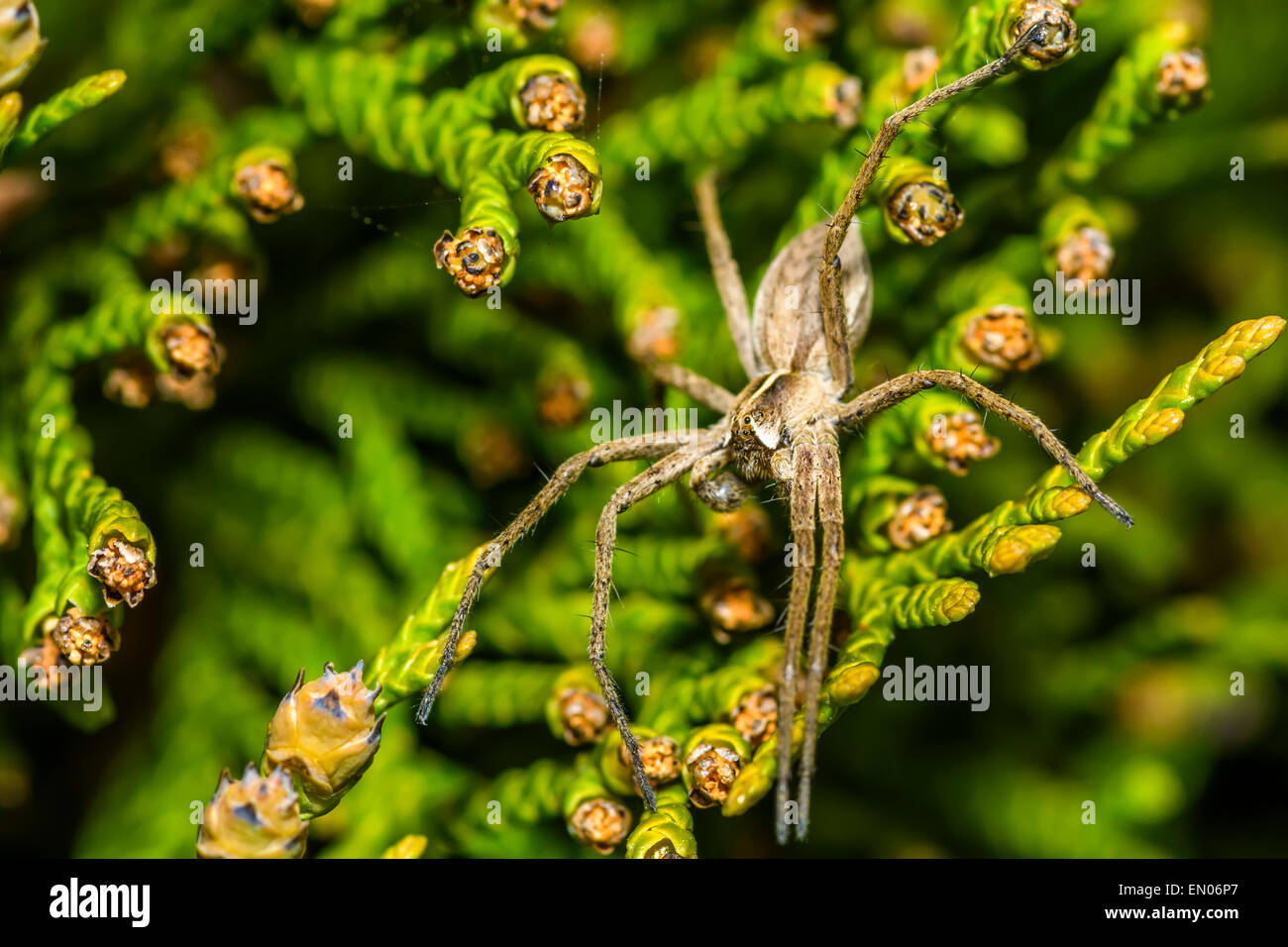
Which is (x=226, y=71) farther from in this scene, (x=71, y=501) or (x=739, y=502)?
(x=739, y=502)

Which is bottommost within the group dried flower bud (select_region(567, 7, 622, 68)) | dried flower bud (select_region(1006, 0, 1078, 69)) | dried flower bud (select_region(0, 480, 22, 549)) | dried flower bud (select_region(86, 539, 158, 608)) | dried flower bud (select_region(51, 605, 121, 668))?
dried flower bud (select_region(51, 605, 121, 668))

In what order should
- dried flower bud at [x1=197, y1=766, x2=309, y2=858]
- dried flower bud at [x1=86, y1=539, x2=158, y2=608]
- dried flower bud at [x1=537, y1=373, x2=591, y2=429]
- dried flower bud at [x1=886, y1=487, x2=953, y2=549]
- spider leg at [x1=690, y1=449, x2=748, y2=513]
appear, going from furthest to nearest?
dried flower bud at [x1=537, y1=373, x2=591, y2=429] → spider leg at [x1=690, y1=449, x2=748, y2=513] → dried flower bud at [x1=886, y1=487, x2=953, y2=549] → dried flower bud at [x1=86, y1=539, x2=158, y2=608] → dried flower bud at [x1=197, y1=766, x2=309, y2=858]

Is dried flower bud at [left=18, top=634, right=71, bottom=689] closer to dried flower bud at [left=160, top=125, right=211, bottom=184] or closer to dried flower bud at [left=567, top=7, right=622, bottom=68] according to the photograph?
dried flower bud at [left=160, top=125, right=211, bottom=184]

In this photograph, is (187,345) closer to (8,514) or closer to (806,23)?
(8,514)

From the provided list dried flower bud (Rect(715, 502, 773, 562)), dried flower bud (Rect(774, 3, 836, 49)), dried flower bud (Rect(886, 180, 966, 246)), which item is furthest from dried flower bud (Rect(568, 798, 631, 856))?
dried flower bud (Rect(774, 3, 836, 49))

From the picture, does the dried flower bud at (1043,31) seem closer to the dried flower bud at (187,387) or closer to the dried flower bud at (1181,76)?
the dried flower bud at (1181,76)

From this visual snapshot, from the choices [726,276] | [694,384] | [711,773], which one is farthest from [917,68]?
[711,773]

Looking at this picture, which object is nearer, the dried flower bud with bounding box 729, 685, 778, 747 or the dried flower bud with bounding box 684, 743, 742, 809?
the dried flower bud with bounding box 684, 743, 742, 809
